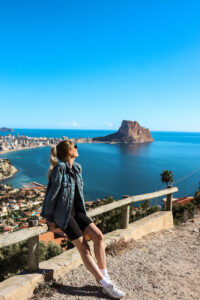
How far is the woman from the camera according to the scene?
2.48 meters

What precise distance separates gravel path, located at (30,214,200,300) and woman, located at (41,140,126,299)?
34cm

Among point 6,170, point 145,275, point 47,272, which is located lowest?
point 6,170

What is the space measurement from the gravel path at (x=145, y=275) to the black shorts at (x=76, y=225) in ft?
2.43

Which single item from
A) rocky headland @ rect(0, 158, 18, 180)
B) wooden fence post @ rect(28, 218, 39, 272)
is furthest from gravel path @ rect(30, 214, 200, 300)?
rocky headland @ rect(0, 158, 18, 180)

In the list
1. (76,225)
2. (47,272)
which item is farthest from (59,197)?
(47,272)

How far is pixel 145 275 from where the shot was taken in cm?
323

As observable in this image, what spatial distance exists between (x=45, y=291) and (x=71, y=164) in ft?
4.91

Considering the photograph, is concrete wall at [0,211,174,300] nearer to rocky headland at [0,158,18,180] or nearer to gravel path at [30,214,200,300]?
gravel path at [30,214,200,300]

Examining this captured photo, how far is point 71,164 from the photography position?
2.66 meters

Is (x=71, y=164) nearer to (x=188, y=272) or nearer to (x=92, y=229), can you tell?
(x=92, y=229)

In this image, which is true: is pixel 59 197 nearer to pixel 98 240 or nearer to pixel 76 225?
pixel 76 225

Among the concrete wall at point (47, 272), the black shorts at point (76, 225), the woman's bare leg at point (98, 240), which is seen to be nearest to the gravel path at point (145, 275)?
the concrete wall at point (47, 272)

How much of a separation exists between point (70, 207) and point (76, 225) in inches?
8.8

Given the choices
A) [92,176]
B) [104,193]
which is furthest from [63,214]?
[92,176]
